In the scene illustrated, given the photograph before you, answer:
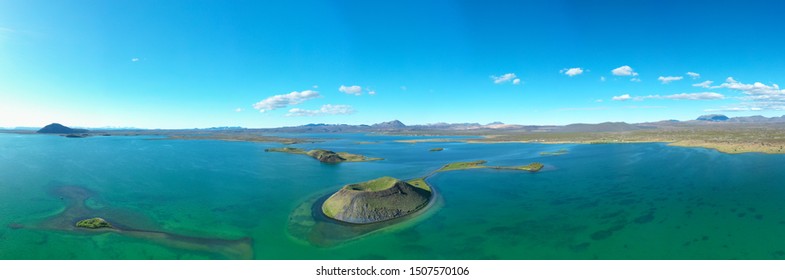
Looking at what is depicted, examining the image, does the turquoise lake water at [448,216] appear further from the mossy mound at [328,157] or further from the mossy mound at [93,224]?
the mossy mound at [328,157]

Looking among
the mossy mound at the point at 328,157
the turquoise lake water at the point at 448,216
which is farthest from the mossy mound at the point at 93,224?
the mossy mound at the point at 328,157

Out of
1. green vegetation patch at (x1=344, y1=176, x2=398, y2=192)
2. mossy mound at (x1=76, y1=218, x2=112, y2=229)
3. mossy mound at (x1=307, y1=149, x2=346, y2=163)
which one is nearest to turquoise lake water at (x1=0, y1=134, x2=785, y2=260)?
mossy mound at (x1=76, y1=218, x2=112, y2=229)

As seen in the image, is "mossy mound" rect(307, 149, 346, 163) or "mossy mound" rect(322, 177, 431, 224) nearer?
"mossy mound" rect(322, 177, 431, 224)

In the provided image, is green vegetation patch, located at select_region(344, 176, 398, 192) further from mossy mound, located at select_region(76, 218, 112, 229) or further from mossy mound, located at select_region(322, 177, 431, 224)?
mossy mound, located at select_region(76, 218, 112, 229)

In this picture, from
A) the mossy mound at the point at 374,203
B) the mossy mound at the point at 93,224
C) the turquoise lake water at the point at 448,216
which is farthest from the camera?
the mossy mound at the point at 374,203

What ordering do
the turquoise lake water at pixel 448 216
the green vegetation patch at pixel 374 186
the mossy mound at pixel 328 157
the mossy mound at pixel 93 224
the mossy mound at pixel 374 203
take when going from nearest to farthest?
the turquoise lake water at pixel 448 216 < the mossy mound at pixel 93 224 < the mossy mound at pixel 374 203 < the green vegetation patch at pixel 374 186 < the mossy mound at pixel 328 157
